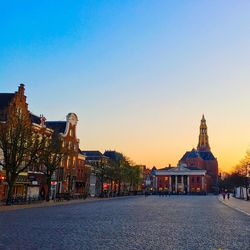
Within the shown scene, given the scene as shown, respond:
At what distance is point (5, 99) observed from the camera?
61.8 metres

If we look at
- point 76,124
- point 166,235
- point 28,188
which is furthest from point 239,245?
point 76,124

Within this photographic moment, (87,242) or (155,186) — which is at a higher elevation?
(155,186)

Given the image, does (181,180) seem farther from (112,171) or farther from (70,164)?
(70,164)

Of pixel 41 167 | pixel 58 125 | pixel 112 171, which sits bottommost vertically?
pixel 41 167

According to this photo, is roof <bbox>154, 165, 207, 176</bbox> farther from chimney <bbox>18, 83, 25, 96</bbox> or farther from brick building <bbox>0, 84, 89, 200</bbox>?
chimney <bbox>18, 83, 25, 96</bbox>

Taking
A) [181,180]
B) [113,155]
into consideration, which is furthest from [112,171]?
[181,180]

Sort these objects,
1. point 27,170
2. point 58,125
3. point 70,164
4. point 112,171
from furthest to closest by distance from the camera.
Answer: point 112,171
point 58,125
point 70,164
point 27,170

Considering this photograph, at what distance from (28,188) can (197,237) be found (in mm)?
49839

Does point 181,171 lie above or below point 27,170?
above

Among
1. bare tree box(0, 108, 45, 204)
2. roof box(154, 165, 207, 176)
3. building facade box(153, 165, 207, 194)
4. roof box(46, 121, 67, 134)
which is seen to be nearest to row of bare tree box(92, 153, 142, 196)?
roof box(46, 121, 67, 134)

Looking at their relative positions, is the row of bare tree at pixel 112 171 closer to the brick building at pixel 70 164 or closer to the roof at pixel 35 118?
the brick building at pixel 70 164

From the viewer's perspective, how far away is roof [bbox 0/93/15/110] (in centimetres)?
6068

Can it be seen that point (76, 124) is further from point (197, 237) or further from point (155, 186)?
point (155, 186)

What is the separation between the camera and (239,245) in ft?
53.6
